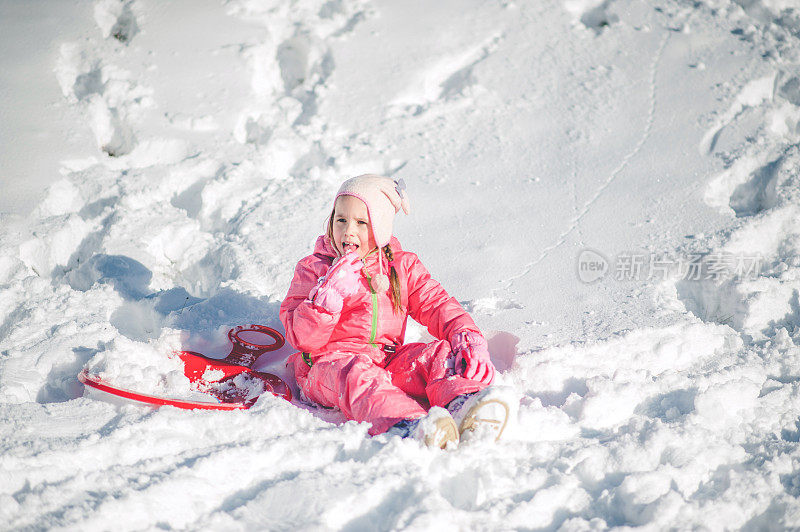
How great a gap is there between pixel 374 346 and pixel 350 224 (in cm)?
49

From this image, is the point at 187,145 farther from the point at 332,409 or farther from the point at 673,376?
the point at 673,376

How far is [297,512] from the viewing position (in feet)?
5.28

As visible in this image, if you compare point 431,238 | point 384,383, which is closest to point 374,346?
point 384,383

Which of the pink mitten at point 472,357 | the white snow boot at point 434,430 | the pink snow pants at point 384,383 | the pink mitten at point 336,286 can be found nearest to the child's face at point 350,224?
the pink mitten at point 336,286

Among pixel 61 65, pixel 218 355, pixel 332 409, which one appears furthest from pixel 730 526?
pixel 61 65

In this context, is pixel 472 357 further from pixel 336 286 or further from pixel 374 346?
pixel 336 286

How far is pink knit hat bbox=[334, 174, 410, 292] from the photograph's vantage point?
2367mm

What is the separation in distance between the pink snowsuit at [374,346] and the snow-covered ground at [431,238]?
0.59 ft

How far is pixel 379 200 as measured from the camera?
7.88 feet

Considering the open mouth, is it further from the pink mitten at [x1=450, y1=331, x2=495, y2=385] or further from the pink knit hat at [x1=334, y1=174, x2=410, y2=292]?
the pink mitten at [x1=450, y1=331, x2=495, y2=385]

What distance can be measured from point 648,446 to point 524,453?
38 cm

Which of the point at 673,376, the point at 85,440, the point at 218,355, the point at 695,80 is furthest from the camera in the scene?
the point at 695,80

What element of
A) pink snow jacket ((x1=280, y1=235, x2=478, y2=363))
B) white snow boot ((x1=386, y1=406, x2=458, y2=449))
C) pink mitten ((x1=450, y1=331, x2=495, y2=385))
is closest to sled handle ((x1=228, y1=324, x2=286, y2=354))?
pink snow jacket ((x1=280, y1=235, x2=478, y2=363))

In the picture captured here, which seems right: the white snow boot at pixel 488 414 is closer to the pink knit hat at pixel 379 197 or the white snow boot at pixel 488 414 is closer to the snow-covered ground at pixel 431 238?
the snow-covered ground at pixel 431 238
